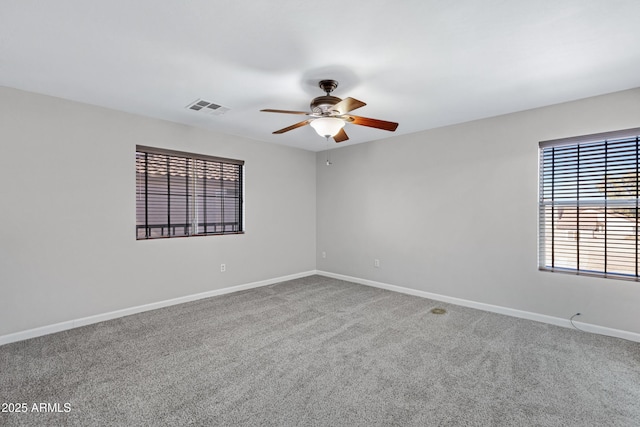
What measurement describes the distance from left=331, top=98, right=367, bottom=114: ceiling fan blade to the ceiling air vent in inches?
58.1

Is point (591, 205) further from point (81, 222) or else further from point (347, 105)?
point (81, 222)

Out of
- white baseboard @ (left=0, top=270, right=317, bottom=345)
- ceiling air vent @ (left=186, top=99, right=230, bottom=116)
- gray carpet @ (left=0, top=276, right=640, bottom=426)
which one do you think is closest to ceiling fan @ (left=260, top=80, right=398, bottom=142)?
ceiling air vent @ (left=186, top=99, right=230, bottom=116)

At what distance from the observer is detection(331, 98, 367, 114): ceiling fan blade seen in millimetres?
2420

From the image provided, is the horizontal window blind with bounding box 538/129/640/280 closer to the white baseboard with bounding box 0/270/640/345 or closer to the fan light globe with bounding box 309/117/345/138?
the white baseboard with bounding box 0/270/640/345

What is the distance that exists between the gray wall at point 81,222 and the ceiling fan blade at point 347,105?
95.7 inches

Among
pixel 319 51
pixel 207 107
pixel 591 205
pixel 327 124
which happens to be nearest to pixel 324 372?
pixel 327 124

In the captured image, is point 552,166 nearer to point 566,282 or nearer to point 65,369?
point 566,282

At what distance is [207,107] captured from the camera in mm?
3438

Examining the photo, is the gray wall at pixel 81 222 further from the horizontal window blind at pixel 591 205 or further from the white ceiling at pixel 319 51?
the horizontal window blind at pixel 591 205

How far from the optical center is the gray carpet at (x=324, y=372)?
75.2 inches

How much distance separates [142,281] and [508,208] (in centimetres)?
449

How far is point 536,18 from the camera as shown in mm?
1875

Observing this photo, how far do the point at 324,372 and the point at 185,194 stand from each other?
9.87ft

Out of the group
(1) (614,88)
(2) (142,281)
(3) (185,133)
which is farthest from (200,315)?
(1) (614,88)
